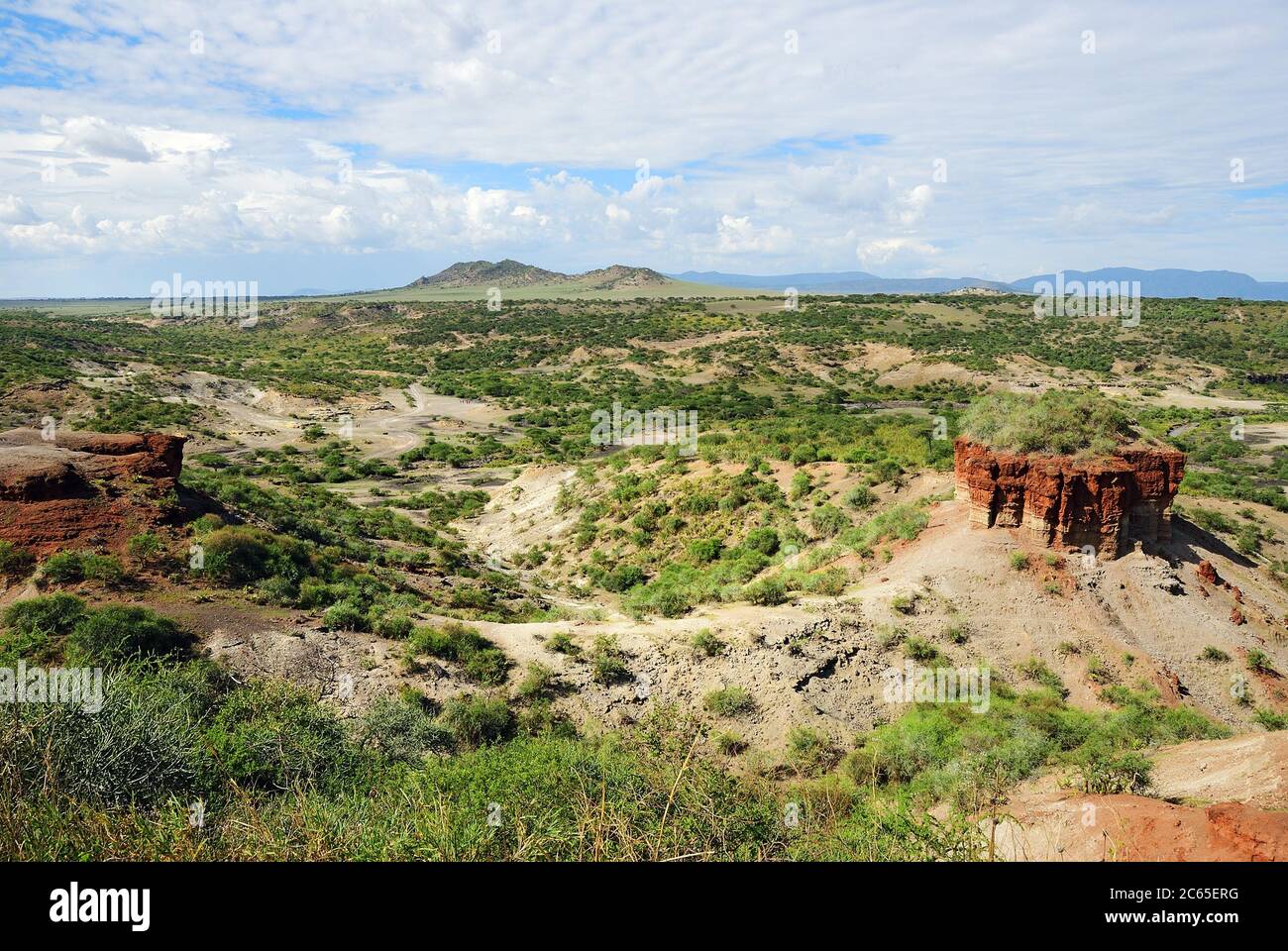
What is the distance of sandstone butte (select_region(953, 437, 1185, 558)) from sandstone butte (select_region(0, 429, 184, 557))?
20.8 m

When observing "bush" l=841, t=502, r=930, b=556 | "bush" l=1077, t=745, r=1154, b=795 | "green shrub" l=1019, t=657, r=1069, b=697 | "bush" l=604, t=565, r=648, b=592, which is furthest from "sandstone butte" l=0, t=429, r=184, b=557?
"green shrub" l=1019, t=657, r=1069, b=697

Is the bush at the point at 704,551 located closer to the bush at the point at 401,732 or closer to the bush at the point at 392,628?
the bush at the point at 392,628

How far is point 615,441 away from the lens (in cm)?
5078

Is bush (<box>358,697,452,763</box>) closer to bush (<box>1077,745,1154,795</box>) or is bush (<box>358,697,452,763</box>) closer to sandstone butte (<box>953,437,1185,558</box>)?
bush (<box>1077,745,1154,795</box>)

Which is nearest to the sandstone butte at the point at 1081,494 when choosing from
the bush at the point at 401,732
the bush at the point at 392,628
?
the bush at the point at 401,732

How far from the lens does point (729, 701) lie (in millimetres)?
14500

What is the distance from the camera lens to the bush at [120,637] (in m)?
12.0

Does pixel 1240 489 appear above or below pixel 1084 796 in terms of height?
above

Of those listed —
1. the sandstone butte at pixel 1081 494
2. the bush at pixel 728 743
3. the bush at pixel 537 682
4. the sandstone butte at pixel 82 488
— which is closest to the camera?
the bush at pixel 728 743

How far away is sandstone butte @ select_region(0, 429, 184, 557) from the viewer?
1560cm

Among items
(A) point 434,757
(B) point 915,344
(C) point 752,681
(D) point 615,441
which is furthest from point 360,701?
(B) point 915,344

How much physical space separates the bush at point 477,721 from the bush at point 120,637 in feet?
16.4
